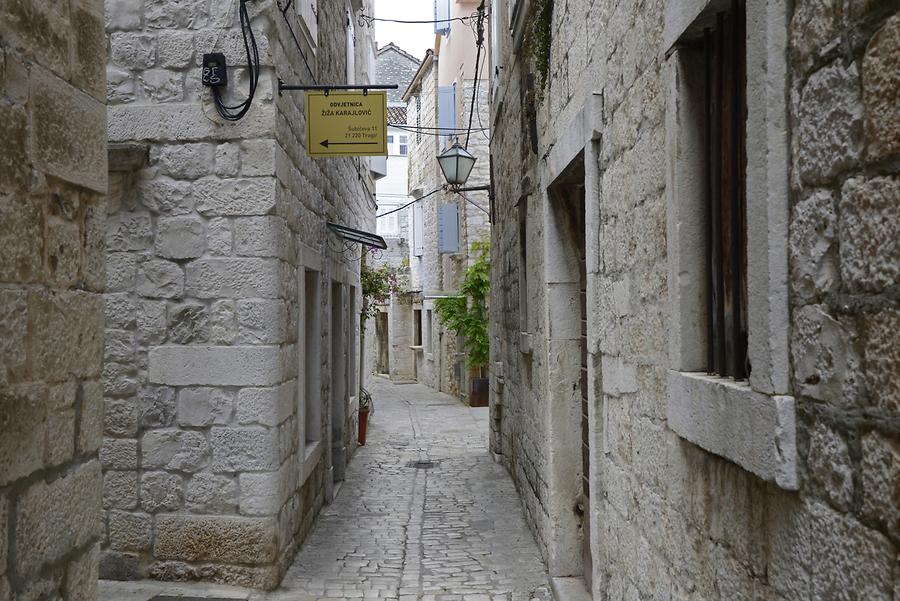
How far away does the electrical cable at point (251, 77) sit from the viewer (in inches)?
193

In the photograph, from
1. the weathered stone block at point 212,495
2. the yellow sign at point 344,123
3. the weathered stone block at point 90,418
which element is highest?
the yellow sign at point 344,123

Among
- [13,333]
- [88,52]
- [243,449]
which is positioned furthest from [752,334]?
[243,449]

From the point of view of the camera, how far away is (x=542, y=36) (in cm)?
540

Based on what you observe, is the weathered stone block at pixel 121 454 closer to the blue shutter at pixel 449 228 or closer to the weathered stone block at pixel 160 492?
the weathered stone block at pixel 160 492

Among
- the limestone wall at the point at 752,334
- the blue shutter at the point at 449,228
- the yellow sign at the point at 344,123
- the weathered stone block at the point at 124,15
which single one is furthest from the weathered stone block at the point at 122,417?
the blue shutter at the point at 449,228

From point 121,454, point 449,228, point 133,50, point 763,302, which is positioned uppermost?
point 449,228

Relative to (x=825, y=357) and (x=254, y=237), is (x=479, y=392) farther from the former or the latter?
(x=825, y=357)

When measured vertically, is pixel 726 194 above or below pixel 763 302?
above

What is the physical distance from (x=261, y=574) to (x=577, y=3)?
143 inches

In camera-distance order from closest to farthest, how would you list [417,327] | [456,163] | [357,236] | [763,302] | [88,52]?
[763,302]
[88,52]
[357,236]
[456,163]
[417,327]

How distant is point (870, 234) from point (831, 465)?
42 cm

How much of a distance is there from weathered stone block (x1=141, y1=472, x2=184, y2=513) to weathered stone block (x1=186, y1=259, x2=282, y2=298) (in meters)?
1.11

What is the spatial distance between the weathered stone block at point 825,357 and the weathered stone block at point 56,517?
1.75 meters

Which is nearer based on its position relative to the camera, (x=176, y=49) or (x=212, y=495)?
(x=212, y=495)
